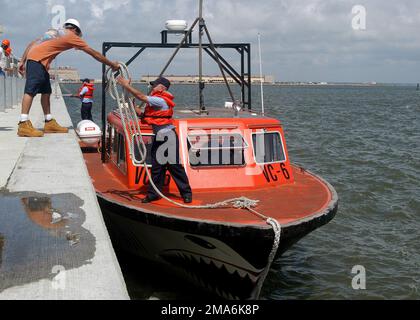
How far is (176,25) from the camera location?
384 inches

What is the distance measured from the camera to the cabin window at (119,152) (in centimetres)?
849

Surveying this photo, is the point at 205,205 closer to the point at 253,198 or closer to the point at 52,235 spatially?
the point at 253,198

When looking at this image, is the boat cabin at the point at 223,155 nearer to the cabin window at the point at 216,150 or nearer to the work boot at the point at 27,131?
the cabin window at the point at 216,150

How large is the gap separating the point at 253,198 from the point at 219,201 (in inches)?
20.8

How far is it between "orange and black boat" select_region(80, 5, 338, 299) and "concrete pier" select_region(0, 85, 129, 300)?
99 cm

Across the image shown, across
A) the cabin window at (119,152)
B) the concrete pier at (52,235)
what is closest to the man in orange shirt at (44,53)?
the cabin window at (119,152)

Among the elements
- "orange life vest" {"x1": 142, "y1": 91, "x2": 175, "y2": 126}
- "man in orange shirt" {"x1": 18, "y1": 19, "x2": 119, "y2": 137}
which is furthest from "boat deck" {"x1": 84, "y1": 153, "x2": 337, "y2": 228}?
"man in orange shirt" {"x1": 18, "y1": 19, "x2": 119, "y2": 137}

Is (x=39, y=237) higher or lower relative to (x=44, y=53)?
lower

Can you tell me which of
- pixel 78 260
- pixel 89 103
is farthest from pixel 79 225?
pixel 89 103

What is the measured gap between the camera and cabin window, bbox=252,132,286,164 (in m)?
8.05

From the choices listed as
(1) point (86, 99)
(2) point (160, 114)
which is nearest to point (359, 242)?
(2) point (160, 114)

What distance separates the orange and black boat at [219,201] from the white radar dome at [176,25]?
50cm

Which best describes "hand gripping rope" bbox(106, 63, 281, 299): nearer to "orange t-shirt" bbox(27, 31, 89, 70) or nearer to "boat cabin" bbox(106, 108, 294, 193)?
"boat cabin" bbox(106, 108, 294, 193)

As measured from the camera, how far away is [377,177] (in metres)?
15.2
